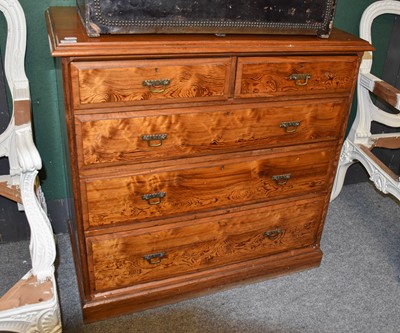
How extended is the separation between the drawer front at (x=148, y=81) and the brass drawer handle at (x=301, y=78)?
27 cm

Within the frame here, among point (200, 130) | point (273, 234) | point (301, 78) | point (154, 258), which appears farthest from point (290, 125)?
point (154, 258)

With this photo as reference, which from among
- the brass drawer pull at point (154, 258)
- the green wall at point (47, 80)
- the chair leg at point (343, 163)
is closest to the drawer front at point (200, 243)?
the brass drawer pull at point (154, 258)

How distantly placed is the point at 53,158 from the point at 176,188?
750mm

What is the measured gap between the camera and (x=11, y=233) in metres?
2.25

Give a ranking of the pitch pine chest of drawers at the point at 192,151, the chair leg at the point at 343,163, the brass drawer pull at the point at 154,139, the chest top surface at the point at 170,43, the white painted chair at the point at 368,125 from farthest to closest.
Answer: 1. the chair leg at the point at 343,163
2. the white painted chair at the point at 368,125
3. the brass drawer pull at the point at 154,139
4. the pitch pine chest of drawers at the point at 192,151
5. the chest top surface at the point at 170,43

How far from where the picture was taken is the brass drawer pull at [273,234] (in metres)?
2.02

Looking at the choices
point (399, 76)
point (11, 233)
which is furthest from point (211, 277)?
point (399, 76)

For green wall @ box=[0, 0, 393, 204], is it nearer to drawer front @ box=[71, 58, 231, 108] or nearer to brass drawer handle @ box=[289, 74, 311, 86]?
drawer front @ box=[71, 58, 231, 108]

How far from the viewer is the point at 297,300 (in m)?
2.05

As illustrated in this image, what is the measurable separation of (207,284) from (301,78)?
3.18 ft

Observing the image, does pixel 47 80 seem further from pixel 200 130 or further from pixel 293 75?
pixel 293 75

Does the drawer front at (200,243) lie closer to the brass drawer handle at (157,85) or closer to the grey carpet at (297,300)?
the grey carpet at (297,300)

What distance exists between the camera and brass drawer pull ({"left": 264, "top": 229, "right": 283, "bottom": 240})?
6.63ft

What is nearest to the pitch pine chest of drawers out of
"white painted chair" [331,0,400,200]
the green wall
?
the green wall
